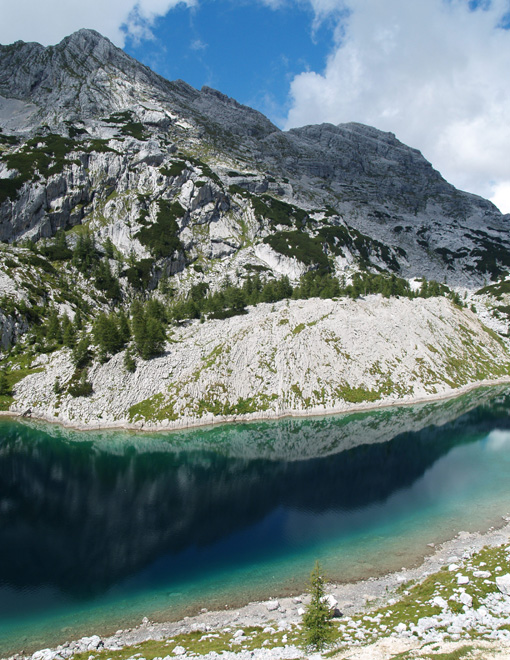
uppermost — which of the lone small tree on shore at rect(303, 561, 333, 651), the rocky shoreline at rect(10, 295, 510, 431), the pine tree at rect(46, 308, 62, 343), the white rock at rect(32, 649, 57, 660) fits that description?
the pine tree at rect(46, 308, 62, 343)

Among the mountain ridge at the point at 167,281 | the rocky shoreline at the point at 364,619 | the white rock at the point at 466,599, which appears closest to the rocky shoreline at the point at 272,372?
the mountain ridge at the point at 167,281

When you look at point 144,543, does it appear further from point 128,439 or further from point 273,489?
point 128,439

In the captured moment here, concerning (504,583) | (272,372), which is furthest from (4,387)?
(504,583)

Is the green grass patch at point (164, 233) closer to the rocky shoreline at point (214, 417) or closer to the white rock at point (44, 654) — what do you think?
the rocky shoreline at point (214, 417)

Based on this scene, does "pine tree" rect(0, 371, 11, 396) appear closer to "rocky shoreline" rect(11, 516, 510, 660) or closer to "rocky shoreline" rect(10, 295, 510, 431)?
"rocky shoreline" rect(10, 295, 510, 431)

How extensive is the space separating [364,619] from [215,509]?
21532mm

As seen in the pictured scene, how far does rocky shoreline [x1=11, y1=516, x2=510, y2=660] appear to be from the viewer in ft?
62.7

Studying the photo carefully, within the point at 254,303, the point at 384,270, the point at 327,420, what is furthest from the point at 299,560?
Answer: the point at 384,270

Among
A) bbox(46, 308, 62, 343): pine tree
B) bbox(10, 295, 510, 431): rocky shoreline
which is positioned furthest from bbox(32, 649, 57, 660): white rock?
bbox(46, 308, 62, 343): pine tree

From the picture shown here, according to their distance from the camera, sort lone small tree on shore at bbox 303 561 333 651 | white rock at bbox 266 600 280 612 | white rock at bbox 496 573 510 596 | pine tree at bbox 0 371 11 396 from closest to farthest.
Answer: lone small tree on shore at bbox 303 561 333 651
white rock at bbox 496 573 510 596
white rock at bbox 266 600 280 612
pine tree at bbox 0 371 11 396

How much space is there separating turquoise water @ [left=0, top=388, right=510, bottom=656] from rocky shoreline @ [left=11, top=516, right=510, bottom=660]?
1366mm

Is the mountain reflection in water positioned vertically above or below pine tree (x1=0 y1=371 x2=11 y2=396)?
below

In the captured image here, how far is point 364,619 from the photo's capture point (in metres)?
22.7

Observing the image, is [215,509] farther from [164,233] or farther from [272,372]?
[164,233]
